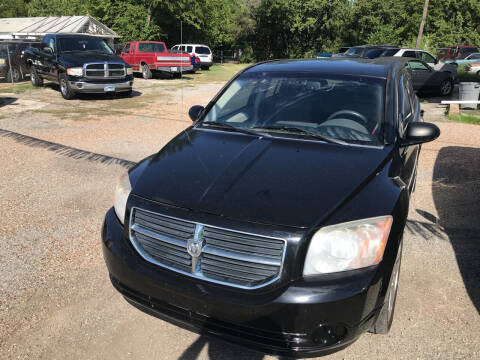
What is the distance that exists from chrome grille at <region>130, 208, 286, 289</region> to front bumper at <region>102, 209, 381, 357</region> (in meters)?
0.06

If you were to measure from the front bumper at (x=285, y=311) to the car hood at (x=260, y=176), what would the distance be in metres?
0.37

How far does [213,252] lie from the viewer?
2195mm

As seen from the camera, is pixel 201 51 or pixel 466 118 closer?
pixel 466 118

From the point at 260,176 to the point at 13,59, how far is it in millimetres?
20068

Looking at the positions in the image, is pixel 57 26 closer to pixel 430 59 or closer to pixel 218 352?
pixel 430 59

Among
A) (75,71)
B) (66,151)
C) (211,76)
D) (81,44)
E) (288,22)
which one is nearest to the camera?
(66,151)

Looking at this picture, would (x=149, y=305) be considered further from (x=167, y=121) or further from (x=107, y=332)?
(x=167, y=121)

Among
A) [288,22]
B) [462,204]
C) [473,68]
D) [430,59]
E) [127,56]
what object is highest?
[288,22]

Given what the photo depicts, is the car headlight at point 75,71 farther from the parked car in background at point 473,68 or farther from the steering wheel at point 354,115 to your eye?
the parked car in background at point 473,68

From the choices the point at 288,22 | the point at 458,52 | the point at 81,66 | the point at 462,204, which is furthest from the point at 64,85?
the point at 288,22

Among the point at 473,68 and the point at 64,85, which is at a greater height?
the point at 473,68

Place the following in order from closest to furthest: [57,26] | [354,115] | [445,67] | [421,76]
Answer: [354,115], [421,76], [445,67], [57,26]

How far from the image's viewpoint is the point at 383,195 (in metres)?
2.43

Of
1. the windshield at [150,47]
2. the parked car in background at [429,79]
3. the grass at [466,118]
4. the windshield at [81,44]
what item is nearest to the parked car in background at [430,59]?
the parked car in background at [429,79]
